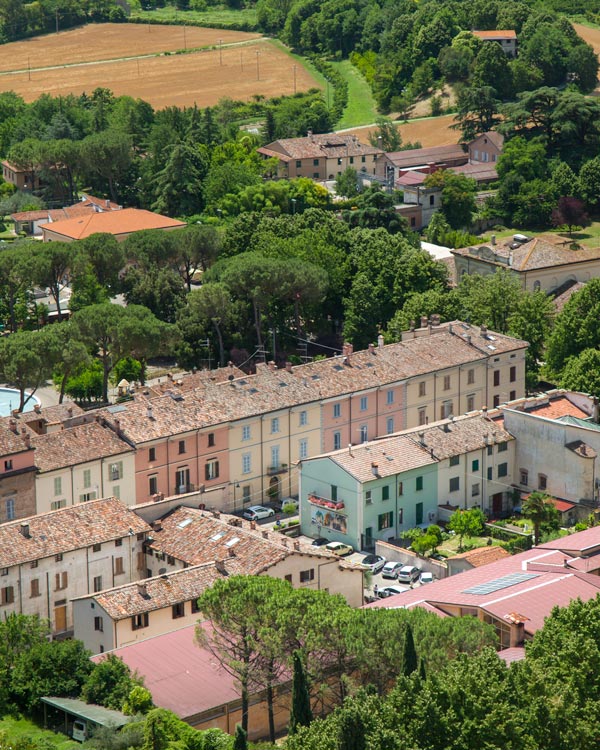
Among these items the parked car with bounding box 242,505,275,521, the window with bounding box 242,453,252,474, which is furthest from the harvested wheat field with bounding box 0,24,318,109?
the parked car with bounding box 242,505,275,521

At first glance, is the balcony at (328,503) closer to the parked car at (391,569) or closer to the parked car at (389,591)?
the parked car at (391,569)

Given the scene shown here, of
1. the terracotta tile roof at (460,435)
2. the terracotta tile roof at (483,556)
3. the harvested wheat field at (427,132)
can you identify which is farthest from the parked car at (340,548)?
the harvested wheat field at (427,132)

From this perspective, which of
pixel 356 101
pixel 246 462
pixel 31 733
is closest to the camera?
pixel 31 733

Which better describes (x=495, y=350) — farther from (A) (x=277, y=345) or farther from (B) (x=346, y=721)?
(B) (x=346, y=721)

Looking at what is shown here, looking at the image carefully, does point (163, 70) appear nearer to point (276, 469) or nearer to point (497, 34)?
point (497, 34)

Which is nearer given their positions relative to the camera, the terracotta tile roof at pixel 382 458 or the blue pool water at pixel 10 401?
the terracotta tile roof at pixel 382 458

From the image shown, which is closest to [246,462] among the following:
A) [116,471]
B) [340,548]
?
[116,471]

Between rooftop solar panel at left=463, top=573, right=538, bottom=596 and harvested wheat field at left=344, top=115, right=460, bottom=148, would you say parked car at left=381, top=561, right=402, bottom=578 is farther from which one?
harvested wheat field at left=344, top=115, right=460, bottom=148
